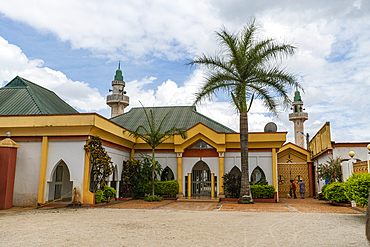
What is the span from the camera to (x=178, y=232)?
25.7 ft

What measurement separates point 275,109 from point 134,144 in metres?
9.65

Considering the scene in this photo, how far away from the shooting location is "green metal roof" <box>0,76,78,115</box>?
17.1 meters

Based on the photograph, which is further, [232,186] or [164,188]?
[164,188]

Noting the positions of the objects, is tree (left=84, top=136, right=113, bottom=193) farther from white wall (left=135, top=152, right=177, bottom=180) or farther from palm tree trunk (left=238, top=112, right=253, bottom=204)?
palm tree trunk (left=238, top=112, right=253, bottom=204)

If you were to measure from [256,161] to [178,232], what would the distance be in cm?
1284

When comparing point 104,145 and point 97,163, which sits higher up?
point 104,145

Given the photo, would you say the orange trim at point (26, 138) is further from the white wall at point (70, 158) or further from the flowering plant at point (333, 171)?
the flowering plant at point (333, 171)

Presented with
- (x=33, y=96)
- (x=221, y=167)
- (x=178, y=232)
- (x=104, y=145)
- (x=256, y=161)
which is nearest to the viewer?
(x=178, y=232)

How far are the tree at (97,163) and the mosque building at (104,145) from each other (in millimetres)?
331

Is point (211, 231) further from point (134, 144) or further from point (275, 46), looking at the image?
point (134, 144)

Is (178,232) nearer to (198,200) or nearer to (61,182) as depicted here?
(198,200)

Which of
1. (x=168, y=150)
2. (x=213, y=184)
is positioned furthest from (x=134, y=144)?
(x=213, y=184)

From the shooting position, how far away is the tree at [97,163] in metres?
14.9

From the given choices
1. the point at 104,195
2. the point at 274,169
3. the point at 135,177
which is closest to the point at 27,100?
the point at 104,195
